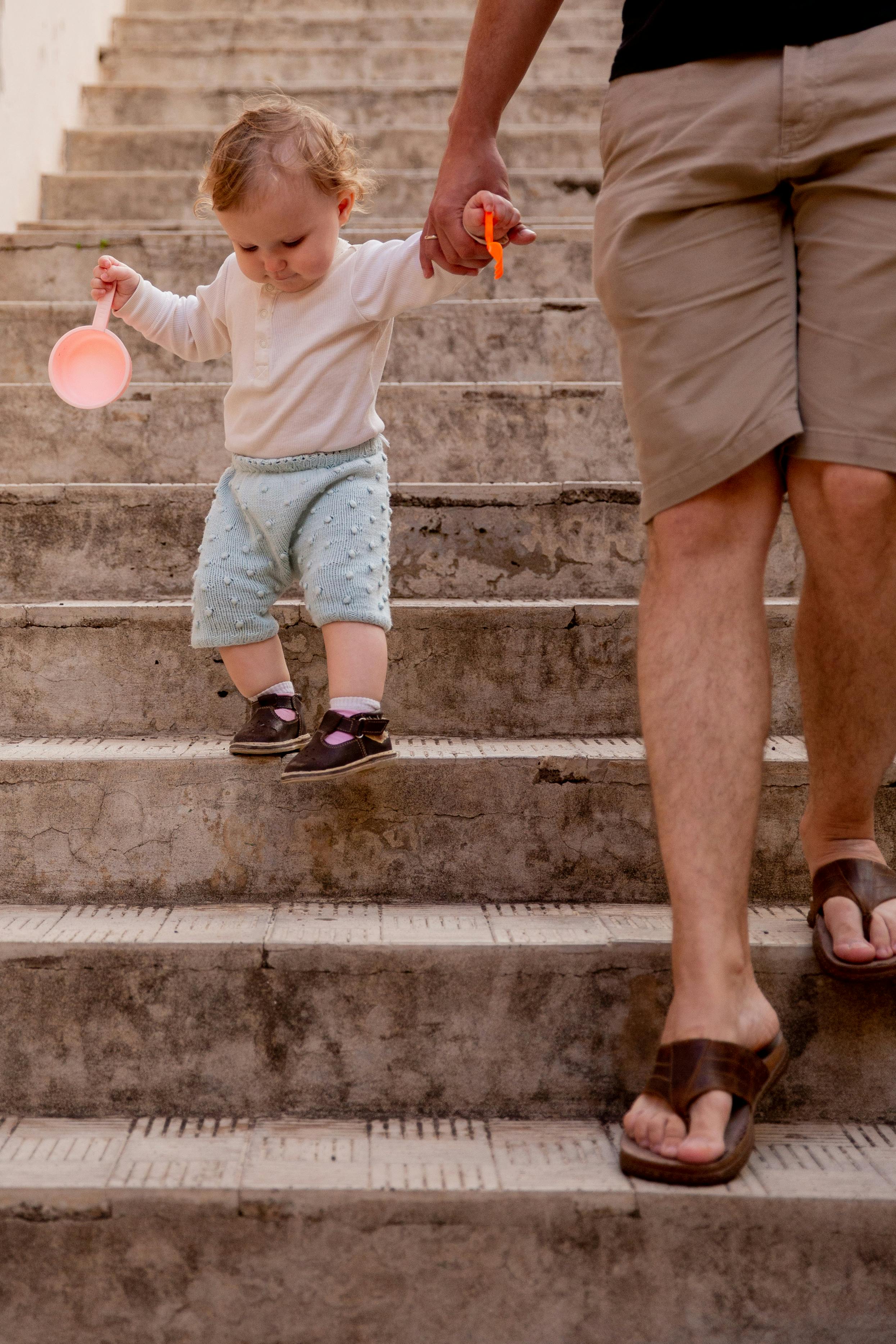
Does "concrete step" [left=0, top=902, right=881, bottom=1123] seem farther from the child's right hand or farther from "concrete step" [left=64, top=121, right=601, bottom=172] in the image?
"concrete step" [left=64, top=121, right=601, bottom=172]

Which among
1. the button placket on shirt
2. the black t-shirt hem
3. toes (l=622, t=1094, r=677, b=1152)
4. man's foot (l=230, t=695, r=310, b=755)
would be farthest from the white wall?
toes (l=622, t=1094, r=677, b=1152)

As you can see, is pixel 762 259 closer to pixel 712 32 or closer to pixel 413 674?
pixel 712 32

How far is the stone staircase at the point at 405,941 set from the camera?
121 cm

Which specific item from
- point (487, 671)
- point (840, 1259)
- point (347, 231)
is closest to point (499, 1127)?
point (840, 1259)

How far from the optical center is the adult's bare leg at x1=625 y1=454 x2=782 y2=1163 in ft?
4.09

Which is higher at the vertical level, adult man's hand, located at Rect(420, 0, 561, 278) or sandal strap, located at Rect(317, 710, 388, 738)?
adult man's hand, located at Rect(420, 0, 561, 278)

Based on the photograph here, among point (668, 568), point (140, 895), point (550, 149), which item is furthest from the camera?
point (550, 149)

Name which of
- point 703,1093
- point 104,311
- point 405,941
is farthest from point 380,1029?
point 104,311

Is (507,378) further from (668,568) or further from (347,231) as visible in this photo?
(668,568)

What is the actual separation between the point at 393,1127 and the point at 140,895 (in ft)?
1.53

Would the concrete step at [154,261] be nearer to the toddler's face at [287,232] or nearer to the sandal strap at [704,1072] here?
the toddler's face at [287,232]

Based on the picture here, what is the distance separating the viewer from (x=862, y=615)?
1.35 metres

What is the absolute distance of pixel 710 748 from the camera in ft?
4.15

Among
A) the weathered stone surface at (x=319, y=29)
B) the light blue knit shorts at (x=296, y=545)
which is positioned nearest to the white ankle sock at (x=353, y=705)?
the light blue knit shorts at (x=296, y=545)
